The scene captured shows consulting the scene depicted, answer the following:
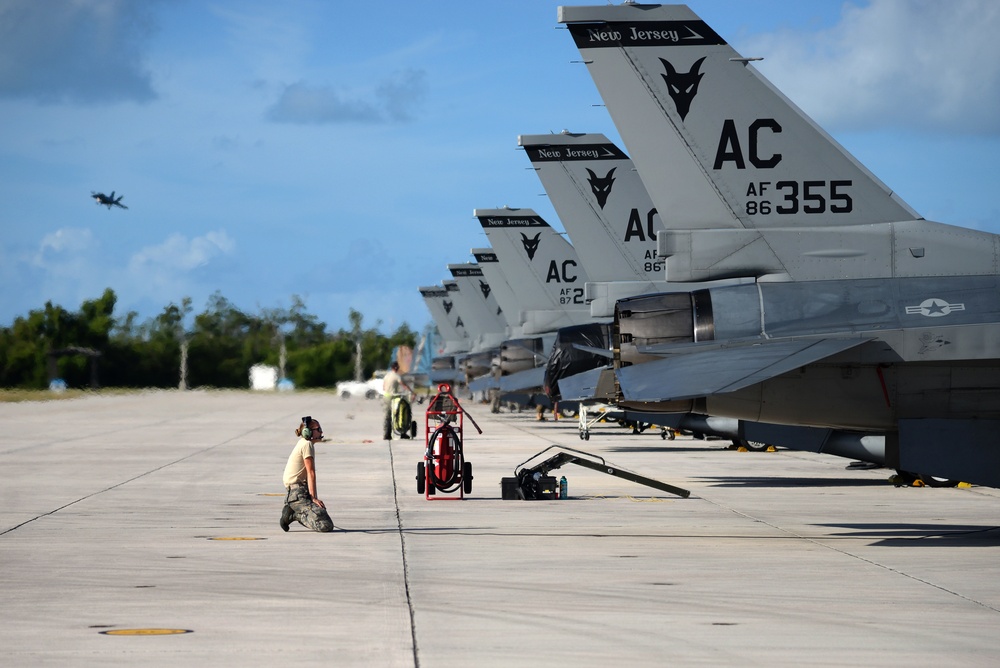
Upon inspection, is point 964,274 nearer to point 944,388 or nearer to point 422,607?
point 944,388

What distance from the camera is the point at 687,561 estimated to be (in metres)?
12.5

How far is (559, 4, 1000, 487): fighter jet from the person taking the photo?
13375mm

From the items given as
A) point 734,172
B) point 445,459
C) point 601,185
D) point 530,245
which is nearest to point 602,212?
point 601,185

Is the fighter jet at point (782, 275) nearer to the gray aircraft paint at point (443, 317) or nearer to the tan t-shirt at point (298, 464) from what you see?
the tan t-shirt at point (298, 464)

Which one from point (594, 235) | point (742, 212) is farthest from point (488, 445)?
point (742, 212)

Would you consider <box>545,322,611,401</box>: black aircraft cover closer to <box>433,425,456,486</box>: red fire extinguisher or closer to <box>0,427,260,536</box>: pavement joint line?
<box>0,427,260,536</box>: pavement joint line

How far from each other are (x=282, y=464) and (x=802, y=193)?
564 inches

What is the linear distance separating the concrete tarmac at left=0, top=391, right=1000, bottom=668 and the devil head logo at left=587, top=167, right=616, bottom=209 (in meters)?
8.42

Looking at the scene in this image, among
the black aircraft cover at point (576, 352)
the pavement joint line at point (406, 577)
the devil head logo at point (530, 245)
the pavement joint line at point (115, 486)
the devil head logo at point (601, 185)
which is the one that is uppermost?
the devil head logo at point (530, 245)

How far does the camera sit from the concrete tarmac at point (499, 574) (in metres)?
8.54

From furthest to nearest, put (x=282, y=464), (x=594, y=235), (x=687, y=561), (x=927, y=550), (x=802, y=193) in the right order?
(x=594, y=235), (x=282, y=464), (x=802, y=193), (x=927, y=550), (x=687, y=561)

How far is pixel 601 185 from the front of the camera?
2977 centimetres

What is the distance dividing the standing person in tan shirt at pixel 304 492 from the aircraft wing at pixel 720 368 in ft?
12.0

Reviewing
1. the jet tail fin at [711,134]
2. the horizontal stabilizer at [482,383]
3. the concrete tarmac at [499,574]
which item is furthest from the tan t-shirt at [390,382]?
the jet tail fin at [711,134]
